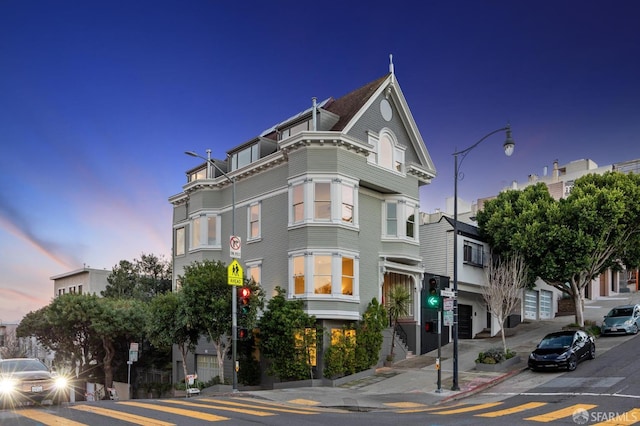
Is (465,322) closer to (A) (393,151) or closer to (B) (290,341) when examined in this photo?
(A) (393,151)

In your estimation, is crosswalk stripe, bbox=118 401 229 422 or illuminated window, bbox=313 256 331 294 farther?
illuminated window, bbox=313 256 331 294

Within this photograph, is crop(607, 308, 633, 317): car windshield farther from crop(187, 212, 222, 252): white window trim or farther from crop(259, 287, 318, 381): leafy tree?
crop(187, 212, 222, 252): white window trim

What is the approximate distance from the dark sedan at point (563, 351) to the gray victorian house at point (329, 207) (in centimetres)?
805

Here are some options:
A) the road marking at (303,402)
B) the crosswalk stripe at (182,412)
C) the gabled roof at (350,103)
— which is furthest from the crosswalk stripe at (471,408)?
the gabled roof at (350,103)

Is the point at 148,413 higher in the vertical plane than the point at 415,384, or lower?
higher

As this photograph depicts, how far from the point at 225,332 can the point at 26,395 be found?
37.7 feet

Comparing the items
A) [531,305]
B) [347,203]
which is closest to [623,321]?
[531,305]

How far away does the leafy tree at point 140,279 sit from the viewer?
5606 cm

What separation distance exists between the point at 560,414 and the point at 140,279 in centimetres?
4722

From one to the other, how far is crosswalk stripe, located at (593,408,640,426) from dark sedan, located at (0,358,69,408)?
1442cm

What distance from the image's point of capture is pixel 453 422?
1470cm

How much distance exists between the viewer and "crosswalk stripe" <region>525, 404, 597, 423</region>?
50.4 feet

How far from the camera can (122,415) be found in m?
14.3

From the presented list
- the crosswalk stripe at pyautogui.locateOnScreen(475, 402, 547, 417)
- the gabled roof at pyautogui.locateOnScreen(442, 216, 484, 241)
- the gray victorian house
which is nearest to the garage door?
the gabled roof at pyautogui.locateOnScreen(442, 216, 484, 241)
